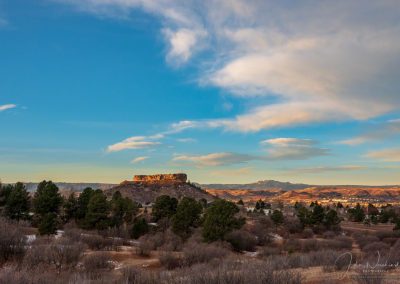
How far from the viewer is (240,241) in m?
39.9

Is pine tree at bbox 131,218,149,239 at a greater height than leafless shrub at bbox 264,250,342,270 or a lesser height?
lesser

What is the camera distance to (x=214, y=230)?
124ft

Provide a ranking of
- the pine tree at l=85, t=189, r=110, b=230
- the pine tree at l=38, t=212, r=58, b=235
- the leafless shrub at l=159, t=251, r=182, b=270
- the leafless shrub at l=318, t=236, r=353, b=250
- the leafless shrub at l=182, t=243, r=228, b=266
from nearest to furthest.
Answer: the leafless shrub at l=182, t=243, r=228, b=266 < the leafless shrub at l=159, t=251, r=182, b=270 < the pine tree at l=38, t=212, r=58, b=235 < the leafless shrub at l=318, t=236, r=353, b=250 < the pine tree at l=85, t=189, r=110, b=230

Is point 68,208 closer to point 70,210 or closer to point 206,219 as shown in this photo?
point 70,210

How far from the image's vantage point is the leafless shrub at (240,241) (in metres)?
39.2

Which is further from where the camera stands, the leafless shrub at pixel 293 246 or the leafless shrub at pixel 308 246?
the leafless shrub at pixel 293 246

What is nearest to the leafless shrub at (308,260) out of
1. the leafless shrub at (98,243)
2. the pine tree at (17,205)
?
the leafless shrub at (98,243)

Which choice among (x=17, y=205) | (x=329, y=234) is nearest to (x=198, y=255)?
(x=17, y=205)

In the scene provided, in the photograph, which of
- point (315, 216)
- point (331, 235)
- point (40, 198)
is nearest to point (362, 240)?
point (331, 235)

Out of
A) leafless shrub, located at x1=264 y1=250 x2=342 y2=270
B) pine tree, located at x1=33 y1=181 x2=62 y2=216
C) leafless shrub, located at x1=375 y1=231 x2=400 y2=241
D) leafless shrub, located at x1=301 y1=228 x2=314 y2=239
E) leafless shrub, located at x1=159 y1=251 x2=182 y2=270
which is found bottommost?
leafless shrub, located at x1=301 y1=228 x2=314 y2=239

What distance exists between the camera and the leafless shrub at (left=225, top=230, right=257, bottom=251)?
129 feet

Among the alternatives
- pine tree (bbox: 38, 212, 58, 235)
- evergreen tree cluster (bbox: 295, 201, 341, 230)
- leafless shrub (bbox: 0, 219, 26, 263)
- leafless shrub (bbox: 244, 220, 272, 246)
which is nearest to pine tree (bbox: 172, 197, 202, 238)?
leafless shrub (bbox: 244, 220, 272, 246)

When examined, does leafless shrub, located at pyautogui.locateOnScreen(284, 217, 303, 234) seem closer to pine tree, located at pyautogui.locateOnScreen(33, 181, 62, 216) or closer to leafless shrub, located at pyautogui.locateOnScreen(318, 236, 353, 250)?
leafless shrub, located at pyautogui.locateOnScreen(318, 236, 353, 250)

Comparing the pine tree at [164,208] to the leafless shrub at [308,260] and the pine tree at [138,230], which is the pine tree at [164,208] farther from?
the leafless shrub at [308,260]
